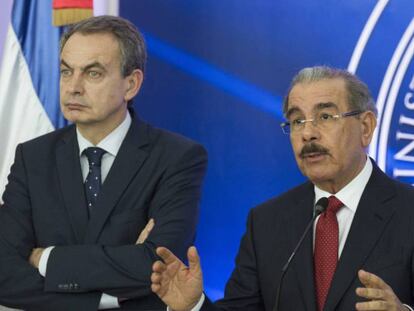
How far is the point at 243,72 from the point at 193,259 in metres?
2.52

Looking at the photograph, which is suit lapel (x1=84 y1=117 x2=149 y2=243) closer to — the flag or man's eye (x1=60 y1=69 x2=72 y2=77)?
man's eye (x1=60 y1=69 x2=72 y2=77)

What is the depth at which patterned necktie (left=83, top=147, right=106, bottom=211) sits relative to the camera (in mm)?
3363

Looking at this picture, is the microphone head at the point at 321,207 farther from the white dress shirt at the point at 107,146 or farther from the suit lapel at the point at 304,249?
the white dress shirt at the point at 107,146

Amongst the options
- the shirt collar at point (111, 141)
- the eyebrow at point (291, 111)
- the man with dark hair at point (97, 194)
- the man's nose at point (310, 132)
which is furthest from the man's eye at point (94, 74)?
the man's nose at point (310, 132)

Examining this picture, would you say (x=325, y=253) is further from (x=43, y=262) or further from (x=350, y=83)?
(x=43, y=262)

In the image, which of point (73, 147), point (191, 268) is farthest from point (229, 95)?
point (191, 268)

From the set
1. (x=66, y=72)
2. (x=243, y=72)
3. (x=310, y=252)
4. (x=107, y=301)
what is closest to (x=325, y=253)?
(x=310, y=252)

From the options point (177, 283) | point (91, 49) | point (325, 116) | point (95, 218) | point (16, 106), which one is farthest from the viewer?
point (16, 106)

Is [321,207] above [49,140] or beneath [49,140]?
beneath

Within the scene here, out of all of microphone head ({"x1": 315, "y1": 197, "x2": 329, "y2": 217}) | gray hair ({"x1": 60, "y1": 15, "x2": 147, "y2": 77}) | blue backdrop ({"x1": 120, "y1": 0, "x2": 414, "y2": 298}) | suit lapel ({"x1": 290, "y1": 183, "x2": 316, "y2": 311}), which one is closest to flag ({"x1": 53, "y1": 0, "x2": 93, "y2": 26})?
blue backdrop ({"x1": 120, "y1": 0, "x2": 414, "y2": 298})

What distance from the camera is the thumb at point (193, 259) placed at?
257 centimetres

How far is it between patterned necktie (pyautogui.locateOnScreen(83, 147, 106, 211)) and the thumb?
83 centimetres

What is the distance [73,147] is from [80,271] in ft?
1.93

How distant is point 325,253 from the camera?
289 cm
